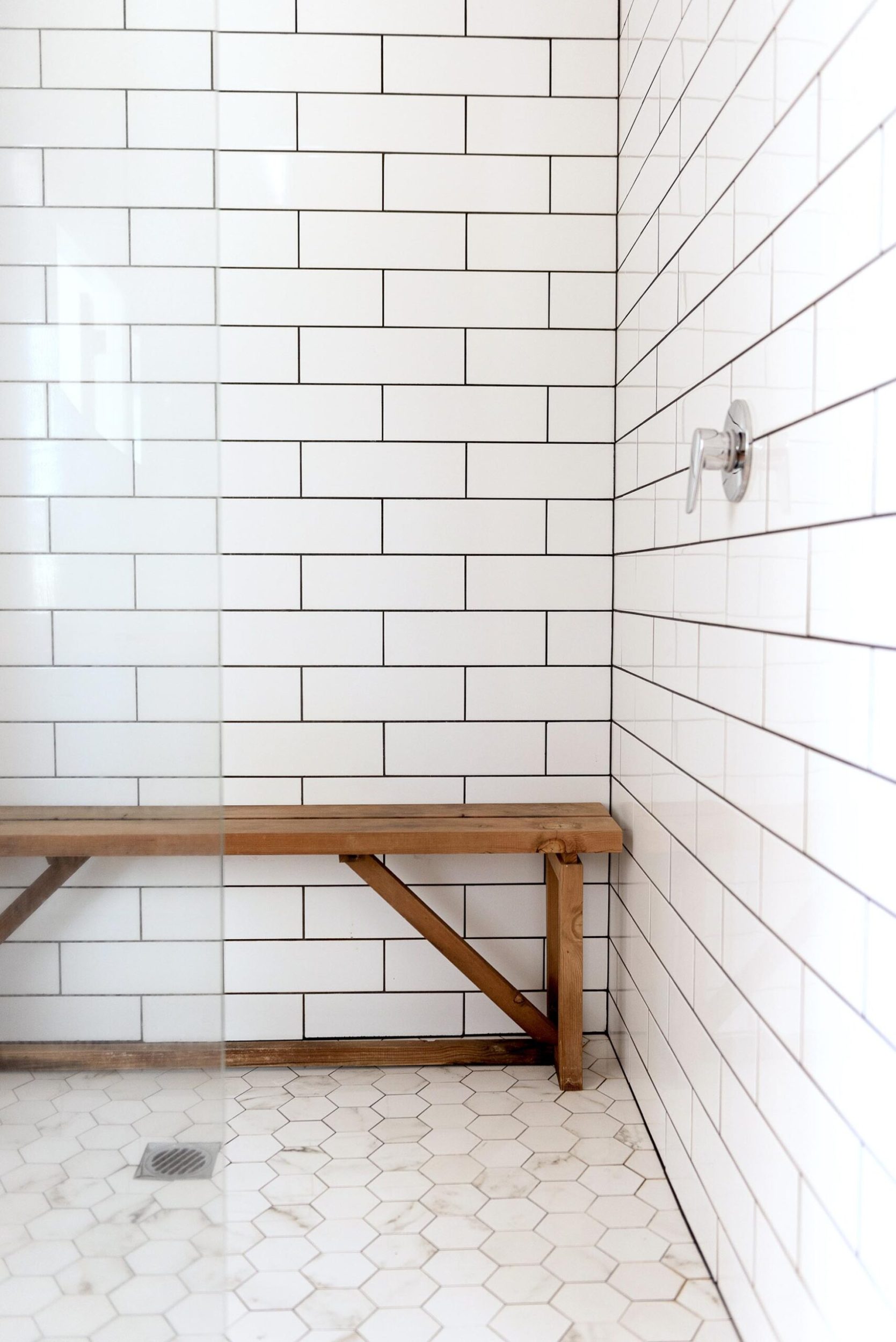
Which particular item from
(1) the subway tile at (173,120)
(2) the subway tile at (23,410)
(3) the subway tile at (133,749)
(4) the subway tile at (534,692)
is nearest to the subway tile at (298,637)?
(4) the subway tile at (534,692)

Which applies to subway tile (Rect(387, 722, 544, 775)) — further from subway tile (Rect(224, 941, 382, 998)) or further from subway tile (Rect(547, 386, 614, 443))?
subway tile (Rect(547, 386, 614, 443))

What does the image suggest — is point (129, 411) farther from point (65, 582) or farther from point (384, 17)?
point (384, 17)

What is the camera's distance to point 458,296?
225 centimetres

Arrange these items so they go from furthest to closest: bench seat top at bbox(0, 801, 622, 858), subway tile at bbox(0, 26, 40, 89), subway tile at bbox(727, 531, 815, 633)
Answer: bench seat top at bbox(0, 801, 622, 858) → subway tile at bbox(727, 531, 815, 633) → subway tile at bbox(0, 26, 40, 89)

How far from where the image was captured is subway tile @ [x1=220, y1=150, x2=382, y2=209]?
7.25ft

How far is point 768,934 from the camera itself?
48.9 inches

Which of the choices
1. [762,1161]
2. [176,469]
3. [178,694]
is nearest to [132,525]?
[176,469]

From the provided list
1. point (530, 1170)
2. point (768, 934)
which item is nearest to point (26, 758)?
point (768, 934)

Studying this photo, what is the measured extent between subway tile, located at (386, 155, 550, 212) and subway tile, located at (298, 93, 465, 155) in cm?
3

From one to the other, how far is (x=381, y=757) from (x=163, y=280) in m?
1.41

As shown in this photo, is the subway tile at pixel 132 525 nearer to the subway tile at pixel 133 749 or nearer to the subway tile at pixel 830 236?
the subway tile at pixel 133 749

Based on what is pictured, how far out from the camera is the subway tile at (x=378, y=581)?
7.47 ft

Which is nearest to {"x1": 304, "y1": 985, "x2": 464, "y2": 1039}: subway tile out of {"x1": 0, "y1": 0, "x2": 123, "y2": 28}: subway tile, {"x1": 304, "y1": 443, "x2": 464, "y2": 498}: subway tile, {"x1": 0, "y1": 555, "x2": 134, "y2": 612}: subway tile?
{"x1": 304, "y1": 443, "x2": 464, "y2": 498}: subway tile

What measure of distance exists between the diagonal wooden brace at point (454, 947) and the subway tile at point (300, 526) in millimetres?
666
